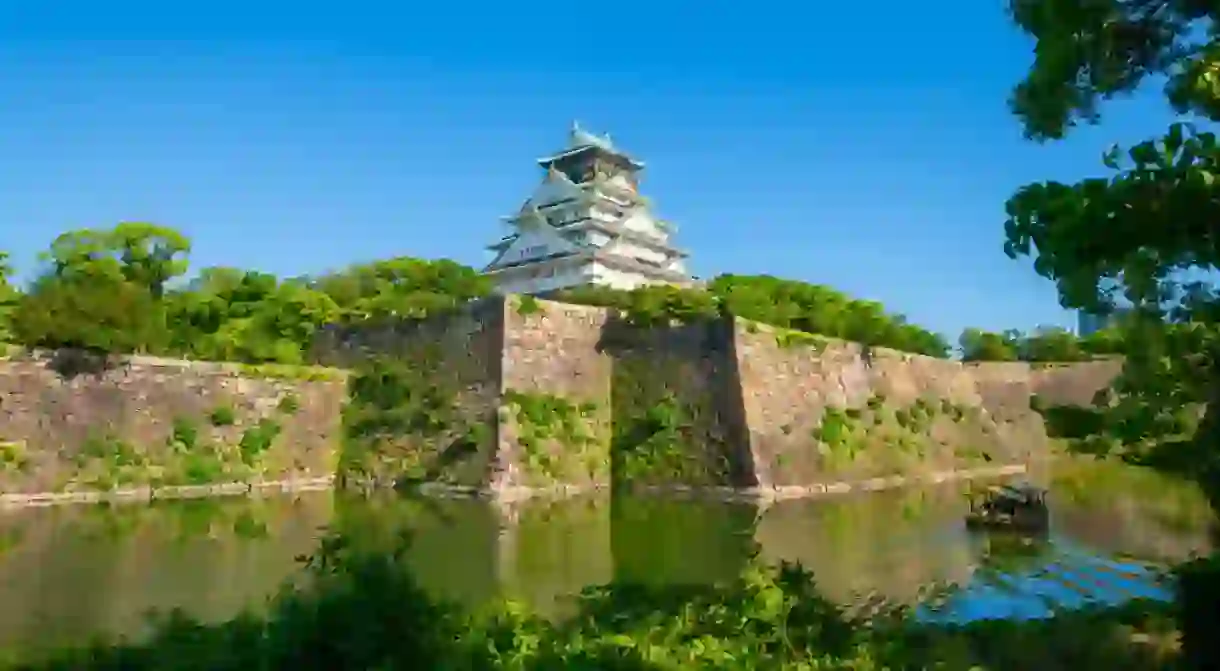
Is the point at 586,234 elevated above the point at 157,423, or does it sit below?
above

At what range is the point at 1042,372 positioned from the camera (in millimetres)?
33344

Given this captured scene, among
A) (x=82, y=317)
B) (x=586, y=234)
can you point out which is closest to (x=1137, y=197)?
(x=82, y=317)

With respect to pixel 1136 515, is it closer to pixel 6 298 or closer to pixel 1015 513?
pixel 1015 513

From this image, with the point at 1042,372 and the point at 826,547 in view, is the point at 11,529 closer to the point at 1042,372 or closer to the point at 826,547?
the point at 826,547

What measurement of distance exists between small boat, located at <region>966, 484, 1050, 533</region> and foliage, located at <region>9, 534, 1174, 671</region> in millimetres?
7573

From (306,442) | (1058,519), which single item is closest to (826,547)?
(1058,519)

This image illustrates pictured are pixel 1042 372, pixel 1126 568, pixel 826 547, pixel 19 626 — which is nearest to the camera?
pixel 19 626

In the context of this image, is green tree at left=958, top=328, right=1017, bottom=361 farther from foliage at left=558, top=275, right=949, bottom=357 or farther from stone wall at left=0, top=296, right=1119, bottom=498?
stone wall at left=0, top=296, right=1119, bottom=498

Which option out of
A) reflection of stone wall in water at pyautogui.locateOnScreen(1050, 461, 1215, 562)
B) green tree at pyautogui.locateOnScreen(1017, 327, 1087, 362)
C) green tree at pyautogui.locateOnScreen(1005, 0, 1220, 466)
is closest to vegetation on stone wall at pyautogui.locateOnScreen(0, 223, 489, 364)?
reflection of stone wall in water at pyautogui.locateOnScreen(1050, 461, 1215, 562)

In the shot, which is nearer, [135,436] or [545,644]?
[545,644]

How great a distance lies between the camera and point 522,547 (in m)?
11.7

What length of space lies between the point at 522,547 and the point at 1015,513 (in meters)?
6.85

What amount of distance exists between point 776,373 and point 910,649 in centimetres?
1567

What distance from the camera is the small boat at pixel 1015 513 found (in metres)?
13.5
